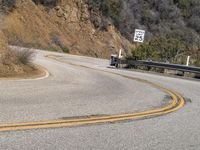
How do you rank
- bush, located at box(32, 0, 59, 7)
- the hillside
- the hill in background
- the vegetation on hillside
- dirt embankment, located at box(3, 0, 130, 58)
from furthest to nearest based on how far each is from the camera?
the vegetation on hillside → bush, located at box(32, 0, 59, 7) → dirt embankment, located at box(3, 0, 130, 58) → the hill in background → the hillside

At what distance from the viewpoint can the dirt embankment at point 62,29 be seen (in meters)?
41.8

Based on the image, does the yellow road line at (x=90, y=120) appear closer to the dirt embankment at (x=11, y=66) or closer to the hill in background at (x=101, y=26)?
the dirt embankment at (x=11, y=66)

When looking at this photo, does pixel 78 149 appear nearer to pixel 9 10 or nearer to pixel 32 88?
pixel 32 88

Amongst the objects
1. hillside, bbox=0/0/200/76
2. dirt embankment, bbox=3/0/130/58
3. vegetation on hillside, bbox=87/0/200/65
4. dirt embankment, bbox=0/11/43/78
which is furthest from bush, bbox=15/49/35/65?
vegetation on hillside, bbox=87/0/200/65

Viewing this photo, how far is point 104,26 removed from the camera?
50312 mm

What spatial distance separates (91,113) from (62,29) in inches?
1489

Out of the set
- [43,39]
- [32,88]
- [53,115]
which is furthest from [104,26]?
[53,115]

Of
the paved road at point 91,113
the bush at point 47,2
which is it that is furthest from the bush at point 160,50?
the bush at point 47,2

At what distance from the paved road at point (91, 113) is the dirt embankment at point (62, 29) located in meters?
27.6

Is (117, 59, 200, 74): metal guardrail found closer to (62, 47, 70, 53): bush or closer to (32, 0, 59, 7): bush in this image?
(62, 47, 70, 53): bush

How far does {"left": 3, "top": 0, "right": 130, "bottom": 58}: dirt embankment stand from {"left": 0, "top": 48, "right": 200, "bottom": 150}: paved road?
90.5 feet

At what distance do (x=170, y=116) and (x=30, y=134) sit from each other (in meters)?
3.95

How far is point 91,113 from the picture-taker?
364 inches

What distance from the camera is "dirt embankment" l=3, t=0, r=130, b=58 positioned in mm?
41844
